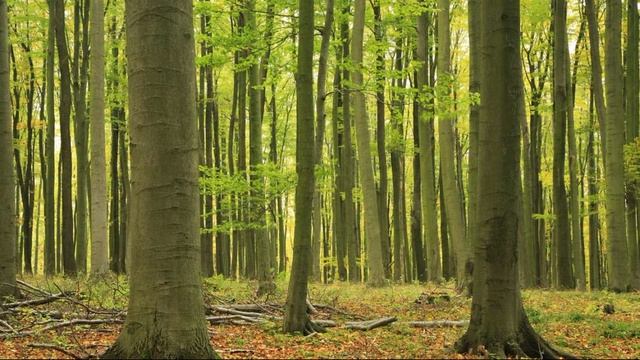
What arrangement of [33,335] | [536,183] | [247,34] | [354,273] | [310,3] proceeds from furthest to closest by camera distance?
[536,183] → [354,273] → [247,34] → [310,3] → [33,335]

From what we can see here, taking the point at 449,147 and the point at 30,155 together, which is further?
the point at 30,155

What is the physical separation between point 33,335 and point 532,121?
21335 mm

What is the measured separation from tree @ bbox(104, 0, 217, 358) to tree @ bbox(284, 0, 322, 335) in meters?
2.69

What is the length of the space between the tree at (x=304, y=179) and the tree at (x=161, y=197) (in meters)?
2.69

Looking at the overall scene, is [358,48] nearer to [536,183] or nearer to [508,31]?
[508,31]

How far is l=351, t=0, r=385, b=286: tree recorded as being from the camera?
1520 cm

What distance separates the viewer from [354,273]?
19.2 metres

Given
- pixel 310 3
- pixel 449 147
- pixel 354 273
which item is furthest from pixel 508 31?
pixel 354 273

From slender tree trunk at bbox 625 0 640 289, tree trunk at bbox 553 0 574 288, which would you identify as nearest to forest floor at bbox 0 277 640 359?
tree trunk at bbox 553 0 574 288

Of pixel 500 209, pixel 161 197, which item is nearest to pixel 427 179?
pixel 500 209

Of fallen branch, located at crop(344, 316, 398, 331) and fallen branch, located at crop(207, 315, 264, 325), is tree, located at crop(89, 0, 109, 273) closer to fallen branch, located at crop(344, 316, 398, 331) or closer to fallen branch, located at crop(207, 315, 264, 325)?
fallen branch, located at crop(207, 315, 264, 325)

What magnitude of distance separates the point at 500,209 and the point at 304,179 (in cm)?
255

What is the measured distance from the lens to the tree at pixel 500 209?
619 centimetres

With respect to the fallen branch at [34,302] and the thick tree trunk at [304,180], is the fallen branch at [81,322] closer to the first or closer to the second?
→ the fallen branch at [34,302]
